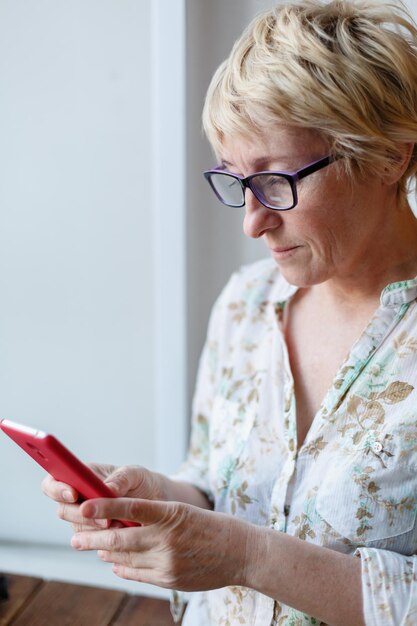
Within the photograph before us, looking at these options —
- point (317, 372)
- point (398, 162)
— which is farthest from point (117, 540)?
point (398, 162)

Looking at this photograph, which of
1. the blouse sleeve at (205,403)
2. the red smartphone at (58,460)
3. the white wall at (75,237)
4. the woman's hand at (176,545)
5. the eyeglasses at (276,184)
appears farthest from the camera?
the white wall at (75,237)

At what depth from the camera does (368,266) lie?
1245mm

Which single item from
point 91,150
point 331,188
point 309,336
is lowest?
point 309,336

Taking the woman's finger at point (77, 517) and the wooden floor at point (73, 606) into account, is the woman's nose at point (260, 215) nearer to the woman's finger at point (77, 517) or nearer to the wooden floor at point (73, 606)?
the woman's finger at point (77, 517)

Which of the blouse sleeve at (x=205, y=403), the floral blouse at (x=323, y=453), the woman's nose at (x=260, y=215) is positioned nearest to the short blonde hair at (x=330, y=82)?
the woman's nose at (x=260, y=215)

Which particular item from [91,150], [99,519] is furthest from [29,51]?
[99,519]

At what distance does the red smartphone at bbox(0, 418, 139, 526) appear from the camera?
881 millimetres

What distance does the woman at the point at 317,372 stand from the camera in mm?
1065

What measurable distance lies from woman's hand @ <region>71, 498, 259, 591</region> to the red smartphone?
0.14 feet

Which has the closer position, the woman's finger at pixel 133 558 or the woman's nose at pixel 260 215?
the woman's finger at pixel 133 558

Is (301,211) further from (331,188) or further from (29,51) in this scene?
(29,51)

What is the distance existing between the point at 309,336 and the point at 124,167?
658 mm

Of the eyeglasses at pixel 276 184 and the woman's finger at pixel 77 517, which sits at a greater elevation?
the eyeglasses at pixel 276 184

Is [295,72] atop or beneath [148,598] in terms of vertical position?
atop
